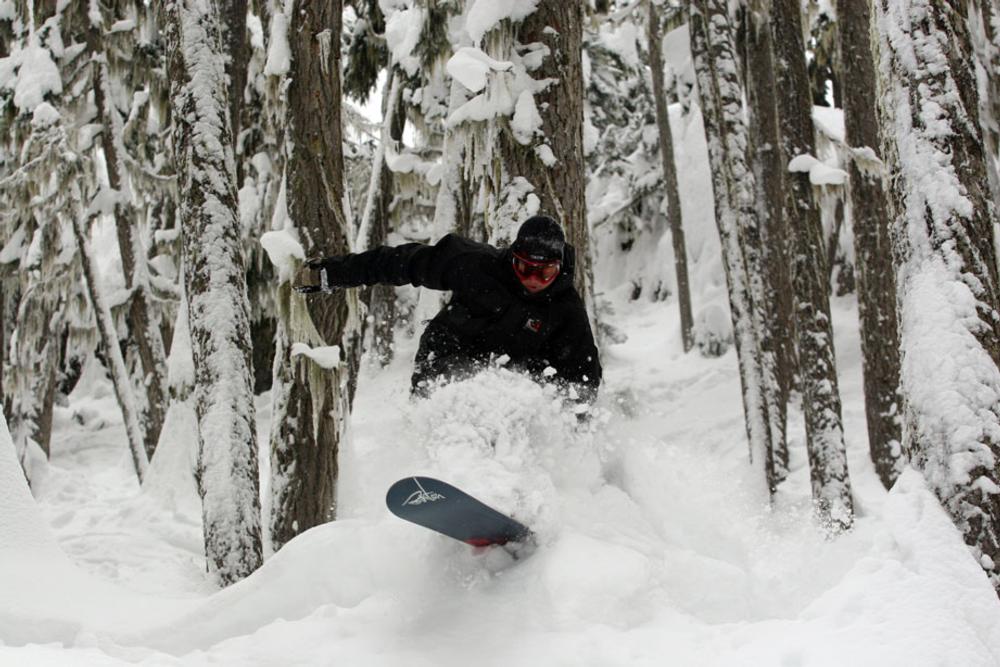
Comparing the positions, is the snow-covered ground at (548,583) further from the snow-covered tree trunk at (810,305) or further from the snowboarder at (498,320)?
the snow-covered tree trunk at (810,305)

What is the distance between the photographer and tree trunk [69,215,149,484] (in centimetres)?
1295

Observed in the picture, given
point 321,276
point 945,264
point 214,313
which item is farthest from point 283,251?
point 945,264

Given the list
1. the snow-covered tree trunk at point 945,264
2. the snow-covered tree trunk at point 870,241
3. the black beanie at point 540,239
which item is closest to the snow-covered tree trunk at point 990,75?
the snow-covered tree trunk at point 870,241

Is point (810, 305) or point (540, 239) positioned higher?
point (540, 239)

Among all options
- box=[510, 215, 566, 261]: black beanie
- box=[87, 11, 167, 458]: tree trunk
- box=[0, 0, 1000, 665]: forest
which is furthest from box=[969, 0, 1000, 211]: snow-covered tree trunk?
box=[87, 11, 167, 458]: tree trunk

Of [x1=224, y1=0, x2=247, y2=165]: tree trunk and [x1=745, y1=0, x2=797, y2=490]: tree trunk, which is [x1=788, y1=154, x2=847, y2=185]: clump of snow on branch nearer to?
[x1=745, y1=0, x2=797, y2=490]: tree trunk

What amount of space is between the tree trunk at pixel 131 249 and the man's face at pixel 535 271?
32.5 ft

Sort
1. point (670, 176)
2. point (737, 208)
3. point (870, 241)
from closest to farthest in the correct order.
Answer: point (870, 241) < point (737, 208) < point (670, 176)

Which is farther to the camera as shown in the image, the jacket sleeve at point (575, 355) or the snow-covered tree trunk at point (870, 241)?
the snow-covered tree trunk at point (870, 241)

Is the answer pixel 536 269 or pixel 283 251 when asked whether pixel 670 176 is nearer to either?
pixel 283 251

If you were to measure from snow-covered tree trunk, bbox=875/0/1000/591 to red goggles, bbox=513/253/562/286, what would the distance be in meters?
1.71

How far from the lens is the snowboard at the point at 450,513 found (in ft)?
11.2

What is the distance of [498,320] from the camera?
4.95 metres

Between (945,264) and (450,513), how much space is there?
2.48m
